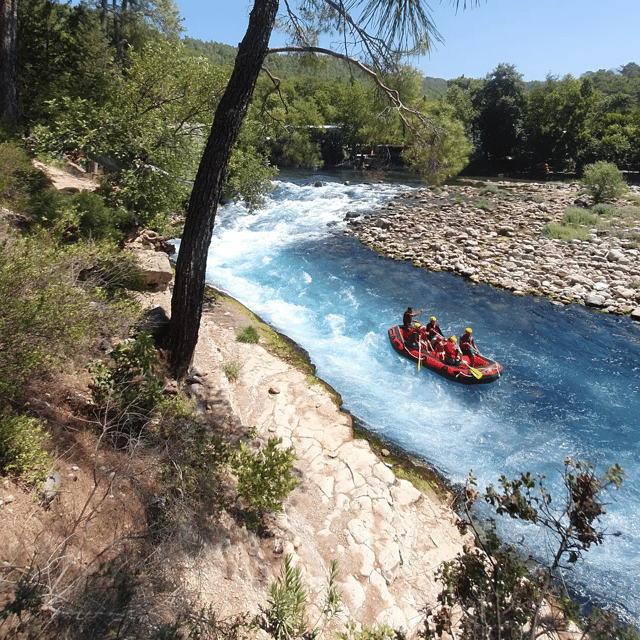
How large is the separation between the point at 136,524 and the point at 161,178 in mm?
7304

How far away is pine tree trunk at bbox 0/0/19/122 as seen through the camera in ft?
30.3

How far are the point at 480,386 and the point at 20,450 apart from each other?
8.91 m

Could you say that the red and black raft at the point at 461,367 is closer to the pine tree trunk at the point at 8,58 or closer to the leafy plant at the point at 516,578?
the leafy plant at the point at 516,578

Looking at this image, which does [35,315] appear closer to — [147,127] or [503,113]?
[147,127]

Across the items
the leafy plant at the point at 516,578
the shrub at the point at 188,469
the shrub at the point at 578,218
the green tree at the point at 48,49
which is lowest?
the shrub at the point at 188,469

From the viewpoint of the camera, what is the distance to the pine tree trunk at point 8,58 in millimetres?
9250

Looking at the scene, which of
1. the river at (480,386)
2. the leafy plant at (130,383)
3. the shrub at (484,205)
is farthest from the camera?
the shrub at (484,205)

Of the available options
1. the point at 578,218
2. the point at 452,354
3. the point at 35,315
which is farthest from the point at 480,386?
the point at 578,218

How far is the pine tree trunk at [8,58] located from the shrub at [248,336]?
23.7 feet

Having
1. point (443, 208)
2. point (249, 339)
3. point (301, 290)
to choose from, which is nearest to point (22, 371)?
point (249, 339)

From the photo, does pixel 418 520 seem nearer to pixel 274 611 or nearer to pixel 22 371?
pixel 274 611

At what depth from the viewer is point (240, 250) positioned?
1684 cm

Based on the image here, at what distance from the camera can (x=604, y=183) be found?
2347 cm

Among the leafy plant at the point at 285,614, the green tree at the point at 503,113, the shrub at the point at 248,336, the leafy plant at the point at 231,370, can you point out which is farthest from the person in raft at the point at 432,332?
the green tree at the point at 503,113
